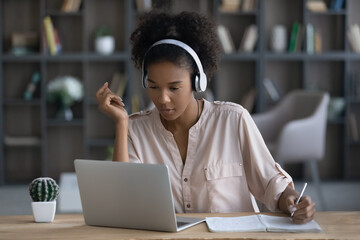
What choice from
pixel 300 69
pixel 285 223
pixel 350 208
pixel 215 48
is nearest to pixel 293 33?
pixel 300 69

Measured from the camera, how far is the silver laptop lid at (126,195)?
162cm

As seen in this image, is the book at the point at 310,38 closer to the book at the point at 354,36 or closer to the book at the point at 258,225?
the book at the point at 354,36

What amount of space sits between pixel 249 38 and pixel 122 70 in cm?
128

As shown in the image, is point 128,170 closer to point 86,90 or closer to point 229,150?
point 229,150

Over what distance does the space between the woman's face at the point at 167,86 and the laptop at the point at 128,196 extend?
40cm

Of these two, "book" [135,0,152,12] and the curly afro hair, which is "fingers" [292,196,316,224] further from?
"book" [135,0,152,12]

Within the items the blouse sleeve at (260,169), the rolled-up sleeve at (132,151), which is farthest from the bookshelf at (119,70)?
the blouse sleeve at (260,169)

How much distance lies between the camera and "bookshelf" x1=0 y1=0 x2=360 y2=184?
5934mm

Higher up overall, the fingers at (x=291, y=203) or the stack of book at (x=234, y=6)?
the stack of book at (x=234, y=6)

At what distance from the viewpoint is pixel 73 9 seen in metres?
5.86

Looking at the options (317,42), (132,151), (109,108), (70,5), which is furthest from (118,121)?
(317,42)

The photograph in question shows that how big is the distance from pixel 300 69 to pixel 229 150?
423 cm

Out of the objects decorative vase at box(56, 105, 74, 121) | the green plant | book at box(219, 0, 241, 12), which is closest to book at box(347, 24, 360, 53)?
book at box(219, 0, 241, 12)

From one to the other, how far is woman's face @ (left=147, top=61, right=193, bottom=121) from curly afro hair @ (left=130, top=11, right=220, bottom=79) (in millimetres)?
38
